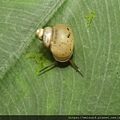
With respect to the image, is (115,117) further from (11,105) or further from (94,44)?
(11,105)

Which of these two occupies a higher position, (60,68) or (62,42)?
(62,42)

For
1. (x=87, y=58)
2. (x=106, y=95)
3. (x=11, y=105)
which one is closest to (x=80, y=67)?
(x=87, y=58)

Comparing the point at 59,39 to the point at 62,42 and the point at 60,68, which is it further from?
the point at 60,68

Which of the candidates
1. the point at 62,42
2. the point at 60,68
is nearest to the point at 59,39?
the point at 62,42

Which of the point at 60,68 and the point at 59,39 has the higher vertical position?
the point at 59,39
